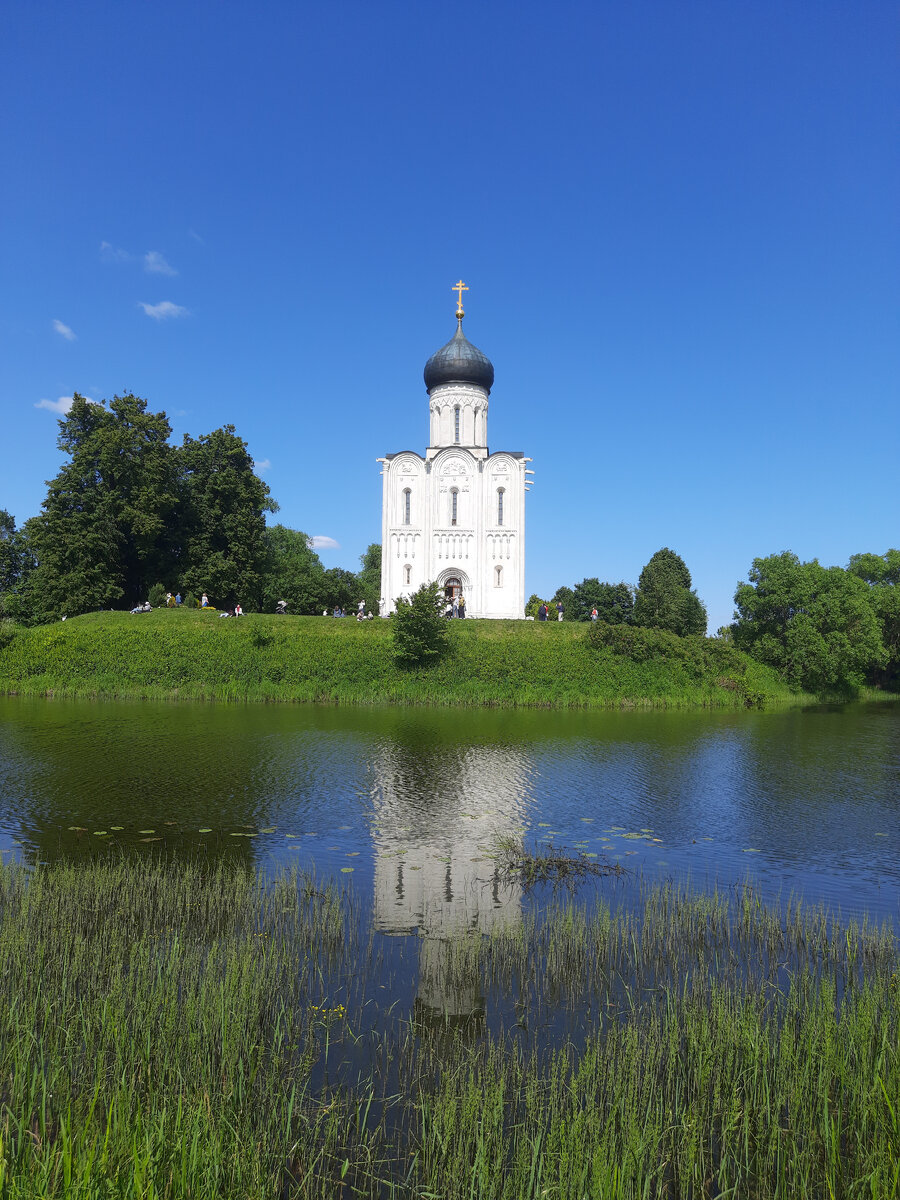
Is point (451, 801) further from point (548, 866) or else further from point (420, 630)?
point (420, 630)

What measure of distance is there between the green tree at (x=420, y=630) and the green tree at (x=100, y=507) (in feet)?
53.6

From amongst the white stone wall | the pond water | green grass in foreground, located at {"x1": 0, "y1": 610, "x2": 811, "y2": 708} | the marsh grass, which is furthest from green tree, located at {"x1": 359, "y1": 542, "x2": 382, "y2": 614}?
the marsh grass

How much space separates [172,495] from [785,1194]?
1816 inches

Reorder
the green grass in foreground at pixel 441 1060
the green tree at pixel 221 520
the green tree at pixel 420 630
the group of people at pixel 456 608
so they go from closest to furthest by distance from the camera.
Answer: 1. the green grass in foreground at pixel 441 1060
2. the green tree at pixel 420 630
3. the group of people at pixel 456 608
4. the green tree at pixel 221 520

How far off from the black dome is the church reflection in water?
3547 centimetres

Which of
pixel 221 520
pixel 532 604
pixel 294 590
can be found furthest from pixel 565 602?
pixel 221 520

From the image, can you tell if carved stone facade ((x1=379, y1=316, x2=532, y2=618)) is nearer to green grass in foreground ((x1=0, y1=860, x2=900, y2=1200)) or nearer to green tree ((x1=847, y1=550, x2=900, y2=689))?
green tree ((x1=847, y1=550, x2=900, y2=689))

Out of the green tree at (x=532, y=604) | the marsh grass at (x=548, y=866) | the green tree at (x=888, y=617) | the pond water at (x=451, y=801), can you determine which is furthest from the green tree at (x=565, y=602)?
the marsh grass at (x=548, y=866)

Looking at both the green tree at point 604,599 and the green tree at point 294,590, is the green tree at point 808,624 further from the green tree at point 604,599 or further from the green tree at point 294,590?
the green tree at point 294,590

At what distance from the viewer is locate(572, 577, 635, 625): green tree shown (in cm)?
7162

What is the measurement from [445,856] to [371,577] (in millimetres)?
85135

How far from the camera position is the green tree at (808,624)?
144 feet

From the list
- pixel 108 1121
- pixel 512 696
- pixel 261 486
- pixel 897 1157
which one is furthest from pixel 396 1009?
pixel 261 486

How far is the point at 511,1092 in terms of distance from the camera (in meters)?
5.58
